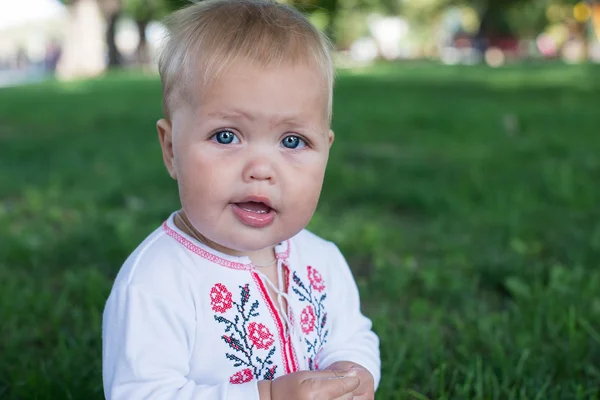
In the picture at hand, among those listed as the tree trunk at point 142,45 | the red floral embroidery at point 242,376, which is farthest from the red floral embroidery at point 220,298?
the tree trunk at point 142,45

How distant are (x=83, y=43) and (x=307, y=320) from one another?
2454 centimetres

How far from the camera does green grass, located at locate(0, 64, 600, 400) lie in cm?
226

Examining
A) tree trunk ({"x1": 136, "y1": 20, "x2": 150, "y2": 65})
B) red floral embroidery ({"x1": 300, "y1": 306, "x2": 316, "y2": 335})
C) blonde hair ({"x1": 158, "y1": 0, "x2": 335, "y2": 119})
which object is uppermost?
blonde hair ({"x1": 158, "y1": 0, "x2": 335, "y2": 119})

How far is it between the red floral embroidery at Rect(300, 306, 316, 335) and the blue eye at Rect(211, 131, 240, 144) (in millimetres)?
439

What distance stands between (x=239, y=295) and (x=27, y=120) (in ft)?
26.3

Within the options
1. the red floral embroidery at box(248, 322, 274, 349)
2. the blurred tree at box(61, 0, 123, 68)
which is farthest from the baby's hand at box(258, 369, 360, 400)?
the blurred tree at box(61, 0, 123, 68)

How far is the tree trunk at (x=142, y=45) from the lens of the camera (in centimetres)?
4281

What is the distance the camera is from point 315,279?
5.88 ft

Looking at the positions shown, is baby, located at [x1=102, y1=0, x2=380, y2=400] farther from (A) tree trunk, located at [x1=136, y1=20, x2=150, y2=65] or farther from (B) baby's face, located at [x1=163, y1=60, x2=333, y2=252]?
(A) tree trunk, located at [x1=136, y1=20, x2=150, y2=65]

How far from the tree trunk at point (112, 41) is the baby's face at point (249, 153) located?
3130cm

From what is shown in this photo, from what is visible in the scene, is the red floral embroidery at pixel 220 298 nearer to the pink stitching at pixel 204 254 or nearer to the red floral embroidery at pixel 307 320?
the pink stitching at pixel 204 254

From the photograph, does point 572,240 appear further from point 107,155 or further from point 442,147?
point 107,155

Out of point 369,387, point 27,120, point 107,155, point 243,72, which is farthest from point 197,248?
point 27,120

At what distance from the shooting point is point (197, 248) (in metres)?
1.61
